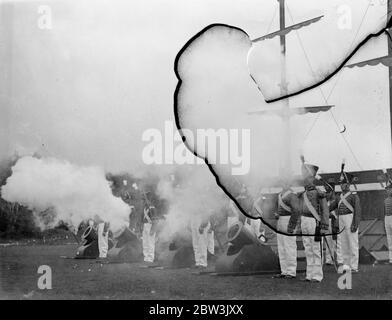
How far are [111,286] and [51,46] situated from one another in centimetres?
156

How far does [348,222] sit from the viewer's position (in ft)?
12.9

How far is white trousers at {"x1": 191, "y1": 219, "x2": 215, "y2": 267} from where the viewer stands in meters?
3.84

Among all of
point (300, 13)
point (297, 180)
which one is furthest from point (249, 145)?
point (300, 13)

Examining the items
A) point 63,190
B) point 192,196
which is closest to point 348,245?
point 192,196

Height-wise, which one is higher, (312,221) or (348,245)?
(312,221)

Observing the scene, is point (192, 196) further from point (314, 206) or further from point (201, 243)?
point (314, 206)

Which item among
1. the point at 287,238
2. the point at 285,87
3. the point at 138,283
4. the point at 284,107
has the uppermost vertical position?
the point at 285,87

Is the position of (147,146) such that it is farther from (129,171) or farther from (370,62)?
(370,62)

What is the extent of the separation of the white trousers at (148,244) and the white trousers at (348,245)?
117 centimetres

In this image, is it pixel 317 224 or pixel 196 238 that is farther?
pixel 317 224

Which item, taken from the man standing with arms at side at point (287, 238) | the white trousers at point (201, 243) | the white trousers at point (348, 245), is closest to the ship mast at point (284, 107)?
the man standing with arms at side at point (287, 238)

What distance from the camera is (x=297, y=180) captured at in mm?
3881

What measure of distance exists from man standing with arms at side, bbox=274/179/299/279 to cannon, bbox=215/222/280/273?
48mm

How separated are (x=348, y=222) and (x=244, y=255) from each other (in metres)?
0.69
